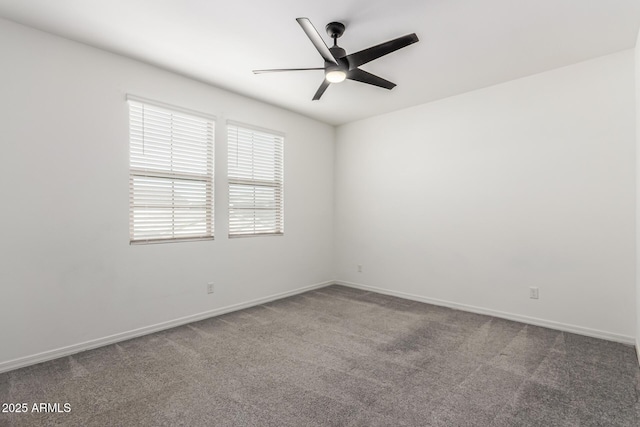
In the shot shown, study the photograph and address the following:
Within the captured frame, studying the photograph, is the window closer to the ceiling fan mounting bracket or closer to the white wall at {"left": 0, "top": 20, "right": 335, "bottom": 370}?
the white wall at {"left": 0, "top": 20, "right": 335, "bottom": 370}

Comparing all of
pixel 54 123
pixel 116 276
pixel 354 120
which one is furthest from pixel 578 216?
pixel 54 123

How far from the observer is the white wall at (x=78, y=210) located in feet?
8.27

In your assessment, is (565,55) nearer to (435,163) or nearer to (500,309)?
(435,163)

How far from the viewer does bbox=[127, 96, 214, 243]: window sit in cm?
319

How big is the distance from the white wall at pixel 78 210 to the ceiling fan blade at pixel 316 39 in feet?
6.22

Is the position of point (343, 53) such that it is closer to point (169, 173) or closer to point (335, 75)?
point (335, 75)

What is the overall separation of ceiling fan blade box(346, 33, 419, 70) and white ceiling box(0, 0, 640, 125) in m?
0.26

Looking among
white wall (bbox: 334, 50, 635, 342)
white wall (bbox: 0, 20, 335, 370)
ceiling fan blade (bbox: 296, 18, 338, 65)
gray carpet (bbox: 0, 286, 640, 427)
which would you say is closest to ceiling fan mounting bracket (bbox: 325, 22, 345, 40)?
ceiling fan blade (bbox: 296, 18, 338, 65)

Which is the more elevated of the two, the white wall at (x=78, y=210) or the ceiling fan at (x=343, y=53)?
the ceiling fan at (x=343, y=53)

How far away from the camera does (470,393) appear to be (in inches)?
84.5

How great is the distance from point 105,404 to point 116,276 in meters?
1.30

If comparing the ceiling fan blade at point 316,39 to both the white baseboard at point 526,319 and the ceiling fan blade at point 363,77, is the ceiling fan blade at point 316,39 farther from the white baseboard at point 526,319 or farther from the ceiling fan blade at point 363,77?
the white baseboard at point 526,319

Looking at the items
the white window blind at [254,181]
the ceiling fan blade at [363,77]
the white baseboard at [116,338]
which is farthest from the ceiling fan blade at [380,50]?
the white baseboard at [116,338]

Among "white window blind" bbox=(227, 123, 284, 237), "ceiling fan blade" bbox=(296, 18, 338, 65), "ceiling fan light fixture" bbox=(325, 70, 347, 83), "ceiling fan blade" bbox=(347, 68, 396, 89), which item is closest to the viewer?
"ceiling fan blade" bbox=(296, 18, 338, 65)
